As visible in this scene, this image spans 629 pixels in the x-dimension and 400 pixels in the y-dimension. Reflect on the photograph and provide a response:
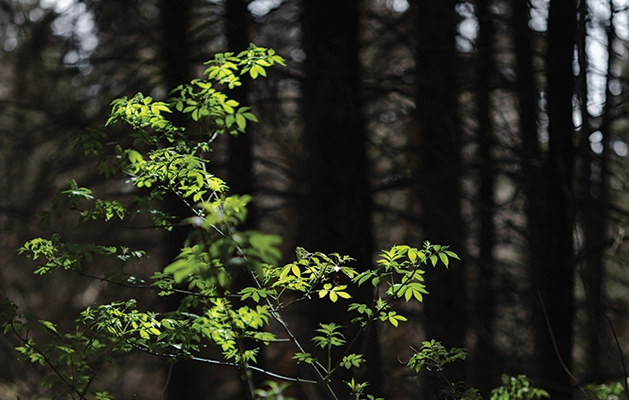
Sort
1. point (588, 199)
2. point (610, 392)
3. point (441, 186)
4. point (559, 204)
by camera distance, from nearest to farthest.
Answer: point (610, 392) < point (559, 204) < point (588, 199) < point (441, 186)

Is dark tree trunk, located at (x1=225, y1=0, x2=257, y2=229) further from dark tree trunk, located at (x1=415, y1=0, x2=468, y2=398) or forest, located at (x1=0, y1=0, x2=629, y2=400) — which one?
dark tree trunk, located at (x1=415, y1=0, x2=468, y2=398)

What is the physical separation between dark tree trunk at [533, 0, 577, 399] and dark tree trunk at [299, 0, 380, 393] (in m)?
2.01

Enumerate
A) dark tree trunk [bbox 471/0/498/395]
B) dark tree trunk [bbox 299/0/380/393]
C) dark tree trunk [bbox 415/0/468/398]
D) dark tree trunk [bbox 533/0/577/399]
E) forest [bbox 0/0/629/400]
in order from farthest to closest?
dark tree trunk [bbox 415/0/468/398]
dark tree trunk [bbox 471/0/498/395]
dark tree trunk [bbox 299/0/380/393]
dark tree trunk [bbox 533/0/577/399]
forest [bbox 0/0/629/400]

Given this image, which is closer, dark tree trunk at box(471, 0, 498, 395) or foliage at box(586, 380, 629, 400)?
foliage at box(586, 380, 629, 400)

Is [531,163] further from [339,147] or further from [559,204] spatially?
[339,147]

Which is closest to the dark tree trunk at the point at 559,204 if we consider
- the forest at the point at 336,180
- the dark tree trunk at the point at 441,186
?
the forest at the point at 336,180

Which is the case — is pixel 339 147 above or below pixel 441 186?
above

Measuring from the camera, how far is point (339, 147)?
263 inches

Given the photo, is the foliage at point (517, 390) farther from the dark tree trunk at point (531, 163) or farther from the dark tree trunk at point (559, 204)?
the dark tree trunk at point (559, 204)

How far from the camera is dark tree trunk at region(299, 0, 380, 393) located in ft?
21.4

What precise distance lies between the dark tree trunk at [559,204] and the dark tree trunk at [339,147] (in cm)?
201

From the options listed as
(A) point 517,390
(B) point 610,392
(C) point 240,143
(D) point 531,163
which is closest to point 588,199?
(D) point 531,163

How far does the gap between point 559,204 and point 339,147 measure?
2512 mm

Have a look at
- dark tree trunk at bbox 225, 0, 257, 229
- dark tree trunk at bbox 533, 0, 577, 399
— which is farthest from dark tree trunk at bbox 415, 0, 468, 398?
dark tree trunk at bbox 533, 0, 577, 399
